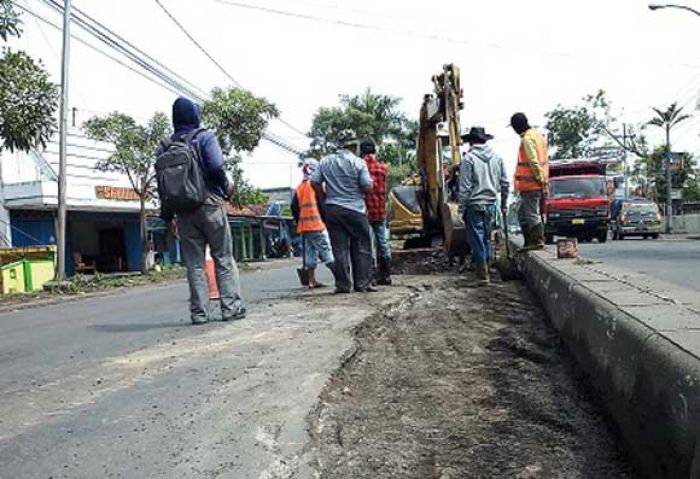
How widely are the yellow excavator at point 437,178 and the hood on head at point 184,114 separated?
426 centimetres

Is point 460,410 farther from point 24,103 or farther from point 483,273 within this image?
point 24,103

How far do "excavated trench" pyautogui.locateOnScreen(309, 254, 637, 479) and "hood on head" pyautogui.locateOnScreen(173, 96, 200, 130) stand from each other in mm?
2360

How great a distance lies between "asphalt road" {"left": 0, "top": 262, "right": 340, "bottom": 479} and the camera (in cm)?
275

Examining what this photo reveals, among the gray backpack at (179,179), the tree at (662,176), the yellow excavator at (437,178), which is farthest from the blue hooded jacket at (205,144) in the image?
the tree at (662,176)

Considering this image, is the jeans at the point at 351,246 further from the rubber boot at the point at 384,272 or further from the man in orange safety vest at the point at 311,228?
the man in orange safety vest at the point at 311,228

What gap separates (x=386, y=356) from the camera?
4285mm

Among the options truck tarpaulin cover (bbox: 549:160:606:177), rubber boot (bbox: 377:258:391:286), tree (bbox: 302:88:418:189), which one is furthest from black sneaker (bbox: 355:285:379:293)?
tree (bbox: 302:88:418:189)

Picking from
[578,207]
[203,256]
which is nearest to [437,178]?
[203,256]

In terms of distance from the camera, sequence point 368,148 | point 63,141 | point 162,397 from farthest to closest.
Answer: point 63,141, point 368,148, point 162,397

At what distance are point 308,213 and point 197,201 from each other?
128 inches

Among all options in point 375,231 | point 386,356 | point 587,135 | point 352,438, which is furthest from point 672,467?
point 587,135

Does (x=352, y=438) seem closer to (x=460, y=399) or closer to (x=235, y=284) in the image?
(x=460, y=399)

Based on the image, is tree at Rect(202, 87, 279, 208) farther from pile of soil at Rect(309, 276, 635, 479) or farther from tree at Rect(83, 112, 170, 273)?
pile of soil at Rect(309, 276, 635, 479)

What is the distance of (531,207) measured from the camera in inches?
322
